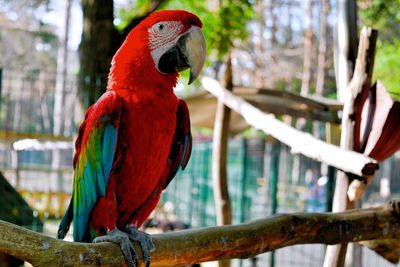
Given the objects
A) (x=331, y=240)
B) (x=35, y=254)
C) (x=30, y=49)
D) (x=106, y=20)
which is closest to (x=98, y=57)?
(x=106, y=20)

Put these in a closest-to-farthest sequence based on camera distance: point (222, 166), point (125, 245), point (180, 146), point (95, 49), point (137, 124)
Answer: point (125, 245) < point (137, 124) < point (180, 146) < point (222, 166) < point (95, 49)

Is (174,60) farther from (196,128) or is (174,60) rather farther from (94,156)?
(196,128)

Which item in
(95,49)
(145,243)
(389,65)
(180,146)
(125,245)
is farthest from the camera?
(389,65)

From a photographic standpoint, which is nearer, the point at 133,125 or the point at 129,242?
the point at 129,242

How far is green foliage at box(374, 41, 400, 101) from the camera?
8703 millimetres

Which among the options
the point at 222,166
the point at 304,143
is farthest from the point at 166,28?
the point at 222,166

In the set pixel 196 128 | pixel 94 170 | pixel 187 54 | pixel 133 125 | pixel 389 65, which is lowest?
pixel 196 128

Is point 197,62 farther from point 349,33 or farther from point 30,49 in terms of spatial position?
point 30,49

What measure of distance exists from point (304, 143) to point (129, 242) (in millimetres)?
1100

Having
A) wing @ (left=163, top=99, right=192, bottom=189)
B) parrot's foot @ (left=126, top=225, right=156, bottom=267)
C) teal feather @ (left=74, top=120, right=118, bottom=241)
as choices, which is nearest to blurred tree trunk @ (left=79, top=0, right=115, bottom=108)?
wing @ (left=163, top=99, right=192, bottom=189)

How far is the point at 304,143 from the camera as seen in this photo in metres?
2.52

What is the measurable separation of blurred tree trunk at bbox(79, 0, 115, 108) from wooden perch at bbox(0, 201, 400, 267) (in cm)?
239

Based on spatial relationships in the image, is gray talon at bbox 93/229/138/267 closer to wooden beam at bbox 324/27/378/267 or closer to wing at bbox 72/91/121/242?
wing at bbox 72/91/121/242

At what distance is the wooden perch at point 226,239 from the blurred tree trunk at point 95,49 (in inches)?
94.1
